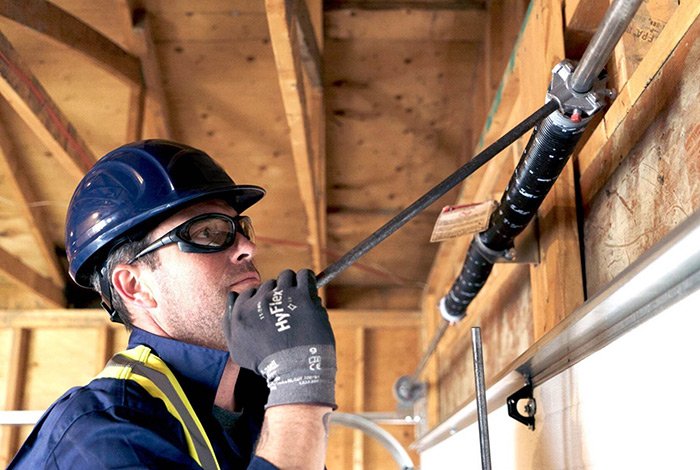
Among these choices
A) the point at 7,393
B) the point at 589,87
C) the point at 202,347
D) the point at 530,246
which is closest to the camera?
the point at 589,87

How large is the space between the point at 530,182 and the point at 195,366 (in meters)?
0.64

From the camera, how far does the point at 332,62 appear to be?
3697 mm

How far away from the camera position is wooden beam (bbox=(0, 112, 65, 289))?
3922 millimetres

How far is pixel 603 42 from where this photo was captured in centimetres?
109

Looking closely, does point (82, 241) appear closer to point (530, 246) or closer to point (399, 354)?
point (530, 246)

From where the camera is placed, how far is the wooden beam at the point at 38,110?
249 cm

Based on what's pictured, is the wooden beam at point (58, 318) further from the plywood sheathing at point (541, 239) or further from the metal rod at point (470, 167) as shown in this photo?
the metal rod at point (470, 167)

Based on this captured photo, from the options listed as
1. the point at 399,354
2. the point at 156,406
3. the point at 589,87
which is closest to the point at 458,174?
Result: the point at 589,87

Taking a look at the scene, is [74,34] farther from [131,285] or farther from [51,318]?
[51,318]

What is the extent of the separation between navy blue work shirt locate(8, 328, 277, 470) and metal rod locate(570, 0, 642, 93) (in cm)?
69

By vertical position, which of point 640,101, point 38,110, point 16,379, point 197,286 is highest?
point 38,110

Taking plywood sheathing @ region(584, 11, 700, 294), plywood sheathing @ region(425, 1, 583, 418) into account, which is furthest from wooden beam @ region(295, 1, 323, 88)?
plywood sheathing @ region(584, 11, 700, 294)

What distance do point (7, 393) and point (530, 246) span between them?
13.1 feet

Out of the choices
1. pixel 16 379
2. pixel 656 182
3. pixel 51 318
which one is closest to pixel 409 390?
pixel 51 318
